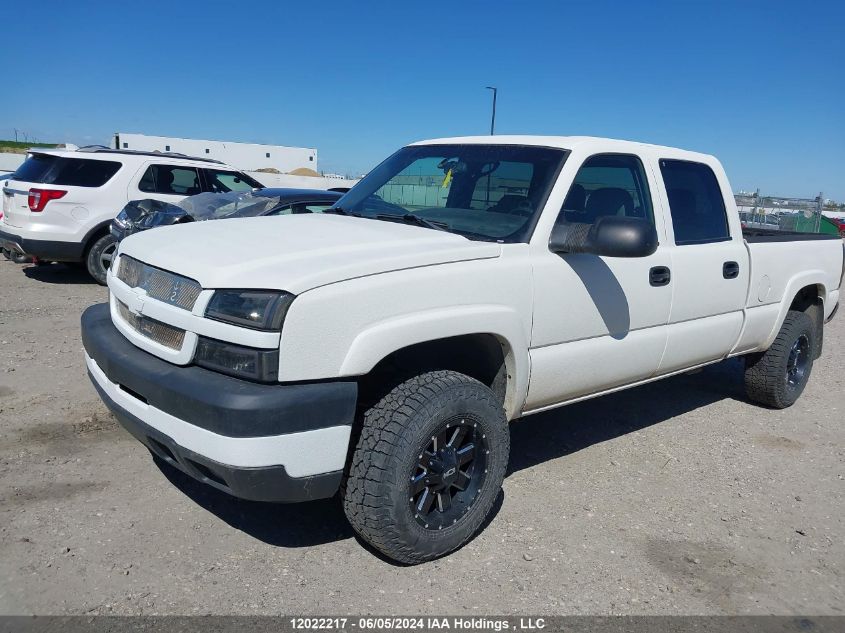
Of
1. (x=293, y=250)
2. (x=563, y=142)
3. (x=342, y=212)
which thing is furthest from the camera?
(x=342, y=212)

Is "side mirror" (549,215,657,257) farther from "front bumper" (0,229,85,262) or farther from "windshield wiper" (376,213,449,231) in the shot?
"front bumper" (0,229,85,262)

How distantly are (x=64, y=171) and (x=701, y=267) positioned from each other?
25.7 feet

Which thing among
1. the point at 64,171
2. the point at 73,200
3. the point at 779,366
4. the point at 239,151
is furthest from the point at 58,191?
the point at 239,151

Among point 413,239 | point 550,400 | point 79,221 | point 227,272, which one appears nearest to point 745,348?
point 550,400

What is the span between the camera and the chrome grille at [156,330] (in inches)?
113

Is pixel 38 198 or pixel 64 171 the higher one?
pixel 64 171

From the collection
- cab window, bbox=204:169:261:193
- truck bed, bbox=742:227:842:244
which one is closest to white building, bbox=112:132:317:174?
cab window, bbox=204:169:261:193

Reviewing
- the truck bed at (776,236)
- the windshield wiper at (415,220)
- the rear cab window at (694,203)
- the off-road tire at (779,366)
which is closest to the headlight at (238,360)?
the windshield wiper at (415,220)

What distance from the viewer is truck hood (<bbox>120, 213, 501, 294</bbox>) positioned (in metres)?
2.70

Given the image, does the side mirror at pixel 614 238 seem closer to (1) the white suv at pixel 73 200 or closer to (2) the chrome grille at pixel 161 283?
(2) the chrome grille at pixel 161 283

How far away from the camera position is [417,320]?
9.43ft

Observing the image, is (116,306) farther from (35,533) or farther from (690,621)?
(690,621)

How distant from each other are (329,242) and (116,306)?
A: 1.20 m

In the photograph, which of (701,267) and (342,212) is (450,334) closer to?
(342,212)
